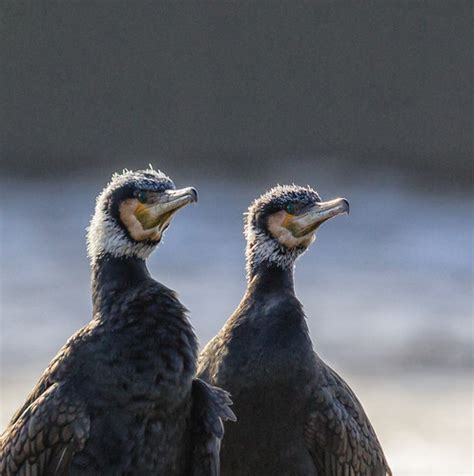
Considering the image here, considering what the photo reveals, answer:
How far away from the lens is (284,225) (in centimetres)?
838

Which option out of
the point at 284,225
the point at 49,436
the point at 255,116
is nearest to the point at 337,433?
the point at 284,225

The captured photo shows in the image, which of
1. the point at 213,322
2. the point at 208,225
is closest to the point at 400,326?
the point at 213,322

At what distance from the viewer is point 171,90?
83.3 feet

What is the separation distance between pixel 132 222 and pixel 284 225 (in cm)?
109

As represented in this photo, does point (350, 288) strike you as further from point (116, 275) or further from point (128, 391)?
point (128, 391)

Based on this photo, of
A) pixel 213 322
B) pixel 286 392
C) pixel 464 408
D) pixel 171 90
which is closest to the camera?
Answer: pixel 286 392

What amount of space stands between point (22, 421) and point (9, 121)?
1879 centimetres

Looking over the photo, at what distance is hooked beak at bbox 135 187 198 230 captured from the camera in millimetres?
7457

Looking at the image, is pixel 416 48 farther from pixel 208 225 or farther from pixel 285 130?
pixel 208 225

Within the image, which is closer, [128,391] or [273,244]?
[128,391]

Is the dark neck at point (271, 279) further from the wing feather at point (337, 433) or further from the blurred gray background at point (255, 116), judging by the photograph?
the blurred gray background at point (255, 116)

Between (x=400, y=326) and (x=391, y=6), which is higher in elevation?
(x=391, y=6)

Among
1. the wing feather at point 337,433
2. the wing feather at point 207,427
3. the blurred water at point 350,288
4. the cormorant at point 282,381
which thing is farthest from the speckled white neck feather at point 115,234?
the blurred water at point 350,288

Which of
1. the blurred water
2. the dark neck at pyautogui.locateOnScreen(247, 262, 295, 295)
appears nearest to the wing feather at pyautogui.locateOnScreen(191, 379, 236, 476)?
the dark neck at pyautogui.locateOnScreen(247, 262, 295, 295)
